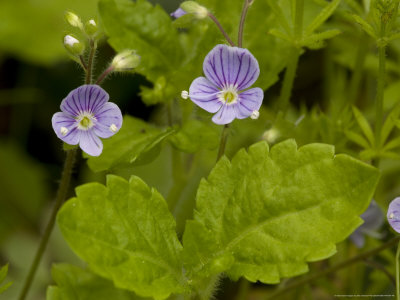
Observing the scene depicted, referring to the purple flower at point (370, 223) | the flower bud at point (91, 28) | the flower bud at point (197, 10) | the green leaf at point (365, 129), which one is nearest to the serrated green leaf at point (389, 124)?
the green leaf at point (365, 129)

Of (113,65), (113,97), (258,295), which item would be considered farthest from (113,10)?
(258,295)

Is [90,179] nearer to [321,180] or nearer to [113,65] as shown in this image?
[113,65]

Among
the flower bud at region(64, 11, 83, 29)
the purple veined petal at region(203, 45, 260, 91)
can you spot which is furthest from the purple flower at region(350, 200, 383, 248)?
the flower bud at region(64, 11, 83, 29)

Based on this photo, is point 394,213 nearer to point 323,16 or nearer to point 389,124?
point 389,124

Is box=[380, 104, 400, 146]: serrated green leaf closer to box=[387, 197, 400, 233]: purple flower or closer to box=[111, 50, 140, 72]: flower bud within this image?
box=[387, 197, 400, 233]: purple flower

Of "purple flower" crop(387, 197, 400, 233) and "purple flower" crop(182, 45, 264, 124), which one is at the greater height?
"purple flower" crop(182, 45, 264, 124)

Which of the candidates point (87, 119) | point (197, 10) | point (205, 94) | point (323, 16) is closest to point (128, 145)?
point (87, 119)
